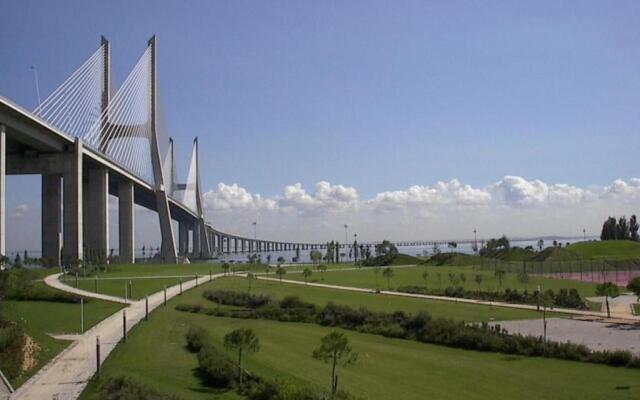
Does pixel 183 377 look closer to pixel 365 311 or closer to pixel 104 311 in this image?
pixel 365 311

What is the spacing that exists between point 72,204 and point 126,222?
18.5m

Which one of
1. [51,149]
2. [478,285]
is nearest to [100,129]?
[51,149]

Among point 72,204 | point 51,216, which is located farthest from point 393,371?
point 51,216

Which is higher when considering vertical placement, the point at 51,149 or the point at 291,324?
the point at 51,149

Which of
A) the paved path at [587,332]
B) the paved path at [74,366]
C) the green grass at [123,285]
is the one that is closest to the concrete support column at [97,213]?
the green grass at [123,285]

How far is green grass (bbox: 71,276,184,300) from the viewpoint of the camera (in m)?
44.1

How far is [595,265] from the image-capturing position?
67500 millimetres

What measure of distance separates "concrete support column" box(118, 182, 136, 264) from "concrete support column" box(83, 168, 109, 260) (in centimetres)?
698

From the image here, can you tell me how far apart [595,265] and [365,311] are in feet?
145

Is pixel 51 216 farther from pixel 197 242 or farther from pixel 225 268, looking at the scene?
pixel 197 242

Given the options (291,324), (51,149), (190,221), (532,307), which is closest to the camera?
(291,324)

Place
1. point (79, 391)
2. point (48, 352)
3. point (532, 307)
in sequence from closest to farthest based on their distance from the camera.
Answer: point (79, 391) < point (48, 352) < point (532, 307)

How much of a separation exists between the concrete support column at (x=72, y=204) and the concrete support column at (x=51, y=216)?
5.78 meters

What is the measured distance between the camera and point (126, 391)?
1590cm
